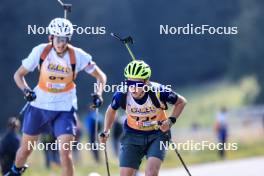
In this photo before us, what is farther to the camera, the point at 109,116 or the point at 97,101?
the point at 97,101

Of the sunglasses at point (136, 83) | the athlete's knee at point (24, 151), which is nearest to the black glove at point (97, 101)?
the sunglasses at point (136, 83)

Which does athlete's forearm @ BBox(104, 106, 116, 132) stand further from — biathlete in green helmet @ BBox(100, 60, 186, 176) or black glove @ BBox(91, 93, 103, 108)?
black glove @ BBox(91, 93, 103, 108)

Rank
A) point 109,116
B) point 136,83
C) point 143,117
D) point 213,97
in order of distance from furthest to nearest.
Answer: point 213,97, point 109,116, point 143,117, point 136,83

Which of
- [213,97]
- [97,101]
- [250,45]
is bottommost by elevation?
[97,101]

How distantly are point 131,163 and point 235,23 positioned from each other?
187 feet

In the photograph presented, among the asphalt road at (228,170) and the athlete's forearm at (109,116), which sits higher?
the athlete's forearm at (109,116)

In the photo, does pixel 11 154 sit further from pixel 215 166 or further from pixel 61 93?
pixel 215 166

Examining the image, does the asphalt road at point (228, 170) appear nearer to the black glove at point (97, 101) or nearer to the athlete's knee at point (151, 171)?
the black glove at point (97, 101)

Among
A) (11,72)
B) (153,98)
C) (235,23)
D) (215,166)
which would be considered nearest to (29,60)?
(153,98)

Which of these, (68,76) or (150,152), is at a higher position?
(68,76)

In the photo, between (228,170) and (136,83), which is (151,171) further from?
(228,170)

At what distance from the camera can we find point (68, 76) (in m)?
13.3

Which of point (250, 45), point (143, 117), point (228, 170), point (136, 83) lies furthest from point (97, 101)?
point (250, 45)

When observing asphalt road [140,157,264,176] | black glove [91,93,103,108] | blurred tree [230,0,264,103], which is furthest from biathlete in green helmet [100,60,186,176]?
blurred tree [230,0,264,103]
